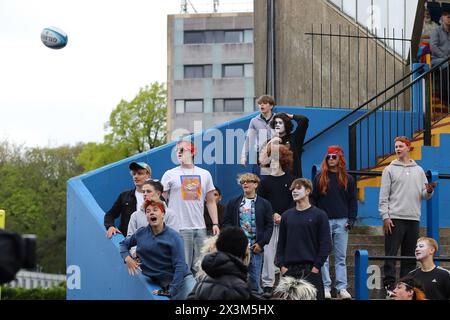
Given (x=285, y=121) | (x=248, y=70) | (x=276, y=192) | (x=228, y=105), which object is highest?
(x=248, y=70)

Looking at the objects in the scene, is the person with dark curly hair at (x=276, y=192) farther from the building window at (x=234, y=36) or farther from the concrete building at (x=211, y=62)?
the building window at (x=234, y=36)

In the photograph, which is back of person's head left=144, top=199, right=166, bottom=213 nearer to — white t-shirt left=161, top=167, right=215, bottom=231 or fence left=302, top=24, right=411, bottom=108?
white t-shirt left=161, top=167, right=215, bottom=231

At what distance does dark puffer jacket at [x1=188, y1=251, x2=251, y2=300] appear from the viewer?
23.8 feet

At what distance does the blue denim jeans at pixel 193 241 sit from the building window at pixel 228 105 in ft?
236

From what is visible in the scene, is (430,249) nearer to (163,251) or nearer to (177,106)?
(163,251)

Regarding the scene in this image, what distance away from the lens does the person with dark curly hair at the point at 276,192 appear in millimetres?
11656

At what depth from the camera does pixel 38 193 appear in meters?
66.7

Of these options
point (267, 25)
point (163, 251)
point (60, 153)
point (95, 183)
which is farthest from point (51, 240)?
point (163, 251)

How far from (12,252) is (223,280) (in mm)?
2682

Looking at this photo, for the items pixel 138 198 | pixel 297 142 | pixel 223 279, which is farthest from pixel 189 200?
pixel 223 279

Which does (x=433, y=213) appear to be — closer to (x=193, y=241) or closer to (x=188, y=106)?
(x=193, y=241)

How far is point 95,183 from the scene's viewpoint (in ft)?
47.6

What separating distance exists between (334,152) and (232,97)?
7250 cm

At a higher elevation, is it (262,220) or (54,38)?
(54,38)
